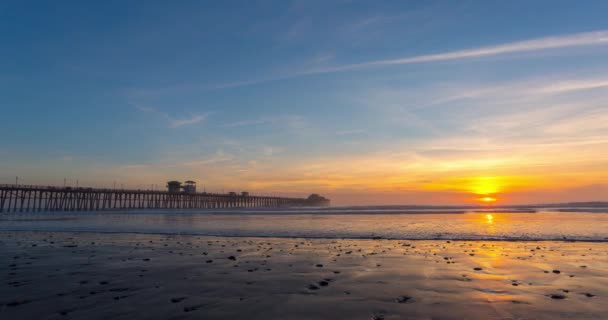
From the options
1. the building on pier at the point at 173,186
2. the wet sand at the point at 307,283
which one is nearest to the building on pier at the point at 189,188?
the building on pier at the point at 173,186

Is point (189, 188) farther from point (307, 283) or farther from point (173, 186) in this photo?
point (307, 283)

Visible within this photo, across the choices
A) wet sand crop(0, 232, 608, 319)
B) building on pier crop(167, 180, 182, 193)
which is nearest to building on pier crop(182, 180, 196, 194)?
building on pier crop(167, 180, 182, 193)

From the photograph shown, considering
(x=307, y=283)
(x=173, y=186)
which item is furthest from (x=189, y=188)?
(x=307, y=283)

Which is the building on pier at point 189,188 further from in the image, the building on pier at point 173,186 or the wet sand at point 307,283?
the wet sand at point 307,283

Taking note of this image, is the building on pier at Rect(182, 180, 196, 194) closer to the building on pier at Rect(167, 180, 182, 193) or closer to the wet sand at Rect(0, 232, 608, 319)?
the building on pier at Rect(167, 180, 182, 193)

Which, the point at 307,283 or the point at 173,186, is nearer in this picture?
the point at 307,283

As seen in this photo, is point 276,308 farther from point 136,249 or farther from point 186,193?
point 186,193

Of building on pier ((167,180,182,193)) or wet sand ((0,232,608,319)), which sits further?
building on pier ((167,180,182,193))

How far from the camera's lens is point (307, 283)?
26.2 ft

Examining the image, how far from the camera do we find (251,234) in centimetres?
2016

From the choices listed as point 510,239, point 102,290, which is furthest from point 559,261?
point 102,290

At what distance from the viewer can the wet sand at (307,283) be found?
594 cm

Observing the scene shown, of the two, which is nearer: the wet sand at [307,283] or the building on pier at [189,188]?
the wet sand at [307,283]

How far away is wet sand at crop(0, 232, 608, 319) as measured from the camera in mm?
5941
